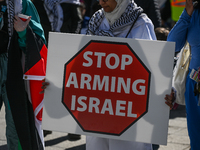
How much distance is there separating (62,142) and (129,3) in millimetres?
2245

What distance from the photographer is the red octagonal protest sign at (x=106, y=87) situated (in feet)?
8.34

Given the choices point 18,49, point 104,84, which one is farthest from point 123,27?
point 18,49

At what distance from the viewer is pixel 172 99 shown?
2.52 meters

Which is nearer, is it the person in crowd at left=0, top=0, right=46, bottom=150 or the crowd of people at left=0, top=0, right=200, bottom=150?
the crowd of people at left=0, top=0, right=200, bottom=150

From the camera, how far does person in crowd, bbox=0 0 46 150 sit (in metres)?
3.22

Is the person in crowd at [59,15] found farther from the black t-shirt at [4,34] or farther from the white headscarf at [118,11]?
the white headscarf at [118,11]

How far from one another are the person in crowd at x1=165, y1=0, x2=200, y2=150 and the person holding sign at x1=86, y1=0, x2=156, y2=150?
0.85 feet

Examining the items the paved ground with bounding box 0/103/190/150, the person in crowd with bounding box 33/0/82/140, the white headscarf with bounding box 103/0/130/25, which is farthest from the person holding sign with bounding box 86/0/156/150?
the person in crowd with bounding box 33/0/82/140

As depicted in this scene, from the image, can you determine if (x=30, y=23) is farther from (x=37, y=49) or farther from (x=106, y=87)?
Answer: (x=106, y=87)

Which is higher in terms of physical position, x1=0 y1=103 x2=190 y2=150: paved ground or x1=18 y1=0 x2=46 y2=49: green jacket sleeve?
x1=18 y1=0 x2=46 y2=49: green jacket sleeve

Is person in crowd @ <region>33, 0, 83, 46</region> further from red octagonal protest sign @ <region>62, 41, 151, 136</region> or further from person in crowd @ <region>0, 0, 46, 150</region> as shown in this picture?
red octagonal protest sign @ <region>62, 41, 151, 136</region>

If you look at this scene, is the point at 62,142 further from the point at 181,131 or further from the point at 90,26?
the point at 90,26

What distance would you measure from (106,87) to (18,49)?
1026 mm

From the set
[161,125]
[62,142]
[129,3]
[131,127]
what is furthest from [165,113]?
[62,142]
